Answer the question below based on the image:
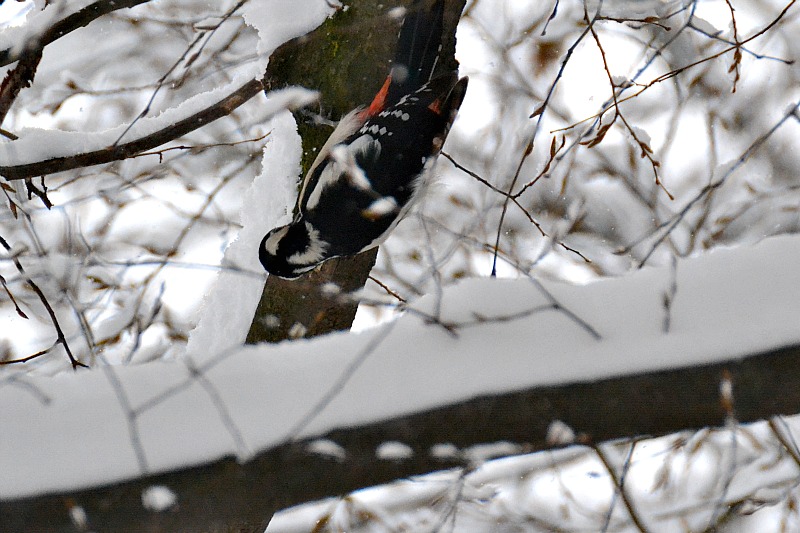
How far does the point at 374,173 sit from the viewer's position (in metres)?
2.93

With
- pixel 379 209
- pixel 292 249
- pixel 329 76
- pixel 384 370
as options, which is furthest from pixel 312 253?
pixel 384 370

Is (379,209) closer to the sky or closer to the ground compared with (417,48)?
closer to the ground

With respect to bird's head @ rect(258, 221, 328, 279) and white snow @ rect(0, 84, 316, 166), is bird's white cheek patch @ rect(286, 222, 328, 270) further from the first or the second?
white snow @ rect(0, 84, 316, 166)

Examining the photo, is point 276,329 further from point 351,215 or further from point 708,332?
point 708,332

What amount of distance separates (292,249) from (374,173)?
47cm

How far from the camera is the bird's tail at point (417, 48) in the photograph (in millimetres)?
2469

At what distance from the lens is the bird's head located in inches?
111

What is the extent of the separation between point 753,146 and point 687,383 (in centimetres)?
76

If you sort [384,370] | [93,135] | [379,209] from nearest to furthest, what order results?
[384,370] → [93,135] → [379,209]

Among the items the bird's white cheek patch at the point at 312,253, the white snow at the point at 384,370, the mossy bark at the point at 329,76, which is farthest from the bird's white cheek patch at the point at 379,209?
the white snow at the point at 384,370

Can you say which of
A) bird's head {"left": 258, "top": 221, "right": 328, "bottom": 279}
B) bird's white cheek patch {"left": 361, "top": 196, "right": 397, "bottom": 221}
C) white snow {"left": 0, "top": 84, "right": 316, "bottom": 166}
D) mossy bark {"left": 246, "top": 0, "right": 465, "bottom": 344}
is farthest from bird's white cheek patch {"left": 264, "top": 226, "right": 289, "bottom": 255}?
white snow {"left": 0, "top": 84, "right": 316, "bottom": 166}

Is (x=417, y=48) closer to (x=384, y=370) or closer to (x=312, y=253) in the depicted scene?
(x=312, y=253)

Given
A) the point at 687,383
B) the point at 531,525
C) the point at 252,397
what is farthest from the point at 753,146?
the point at 531,525

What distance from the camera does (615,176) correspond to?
496 centimetres
